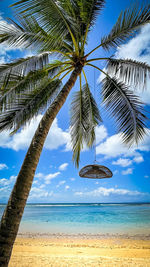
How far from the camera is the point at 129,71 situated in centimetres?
405

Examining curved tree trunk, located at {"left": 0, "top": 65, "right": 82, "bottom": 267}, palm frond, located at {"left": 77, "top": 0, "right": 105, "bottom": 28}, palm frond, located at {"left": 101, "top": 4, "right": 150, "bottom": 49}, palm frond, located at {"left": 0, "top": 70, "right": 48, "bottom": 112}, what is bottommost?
curved tree trunk, located at {"left": 0, "top": 65, "right": 82, "bottom": 267}

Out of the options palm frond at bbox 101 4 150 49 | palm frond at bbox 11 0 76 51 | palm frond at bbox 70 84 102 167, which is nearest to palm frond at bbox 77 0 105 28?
palm frond at bbox 11 0 76 51

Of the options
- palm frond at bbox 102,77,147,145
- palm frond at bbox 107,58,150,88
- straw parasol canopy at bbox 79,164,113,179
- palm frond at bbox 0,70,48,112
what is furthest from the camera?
straw parasol canopy at bbox 79,164,113,179

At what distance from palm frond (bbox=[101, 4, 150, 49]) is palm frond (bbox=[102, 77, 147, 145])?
0.79 metres

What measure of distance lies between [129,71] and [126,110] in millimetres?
845

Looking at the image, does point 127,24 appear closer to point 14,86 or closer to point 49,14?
point 49,14

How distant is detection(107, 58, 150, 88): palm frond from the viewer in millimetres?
3791

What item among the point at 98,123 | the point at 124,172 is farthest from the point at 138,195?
the point at 98,123

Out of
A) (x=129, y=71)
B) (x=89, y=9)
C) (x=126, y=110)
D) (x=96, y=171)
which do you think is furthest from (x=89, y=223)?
(x=89, y=9)

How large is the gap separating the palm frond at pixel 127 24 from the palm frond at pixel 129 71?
1.25 feet

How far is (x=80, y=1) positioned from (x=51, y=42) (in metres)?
1.05

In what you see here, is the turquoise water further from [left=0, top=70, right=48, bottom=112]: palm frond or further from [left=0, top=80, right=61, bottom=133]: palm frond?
[left=0, top=70, right=48, bottom=112]: palm frond

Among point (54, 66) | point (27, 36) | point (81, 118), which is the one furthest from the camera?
point (81, 118)

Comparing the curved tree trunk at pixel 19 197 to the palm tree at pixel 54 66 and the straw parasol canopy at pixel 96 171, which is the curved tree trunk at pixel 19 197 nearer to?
the palm tree at pixel 54 66
